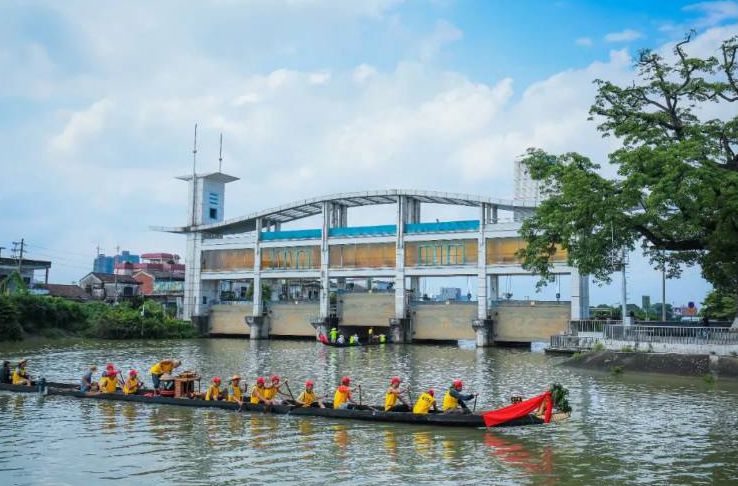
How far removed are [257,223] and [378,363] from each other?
34162mm

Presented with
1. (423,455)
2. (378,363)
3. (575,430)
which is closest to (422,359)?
(378,363)

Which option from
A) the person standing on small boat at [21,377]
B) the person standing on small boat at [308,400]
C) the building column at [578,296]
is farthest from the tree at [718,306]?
the person standing on small boat at [21,377]

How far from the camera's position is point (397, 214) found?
64188 mm

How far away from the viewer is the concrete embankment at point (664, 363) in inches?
1280

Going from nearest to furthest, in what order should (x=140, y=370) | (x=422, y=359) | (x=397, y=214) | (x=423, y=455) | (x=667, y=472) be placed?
(x=667, y=472) → (x=423, y=455) → (x=140, y=370) → (x=422, y=359) → (x=397, y=214)

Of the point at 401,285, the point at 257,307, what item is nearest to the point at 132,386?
the point at 401,285

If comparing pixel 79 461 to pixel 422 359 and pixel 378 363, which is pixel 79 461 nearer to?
pixel 378 363

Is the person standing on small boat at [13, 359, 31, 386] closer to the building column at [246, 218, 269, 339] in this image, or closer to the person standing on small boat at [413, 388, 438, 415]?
the person standing on small boat at [413, 388, 438, 415]

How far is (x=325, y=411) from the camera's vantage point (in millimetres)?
22312

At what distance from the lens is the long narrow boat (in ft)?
67.0

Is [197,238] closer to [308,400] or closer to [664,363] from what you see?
[664,363]

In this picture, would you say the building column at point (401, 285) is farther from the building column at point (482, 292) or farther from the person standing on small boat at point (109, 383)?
the person standing on small boat at point (109, 383)

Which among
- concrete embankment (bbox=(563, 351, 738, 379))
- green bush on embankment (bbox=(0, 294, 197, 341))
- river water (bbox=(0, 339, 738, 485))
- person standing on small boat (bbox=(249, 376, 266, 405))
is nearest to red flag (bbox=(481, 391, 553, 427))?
river water (bbox=(0, 339, 738, 485))

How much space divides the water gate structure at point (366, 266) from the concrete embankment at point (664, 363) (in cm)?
1775
